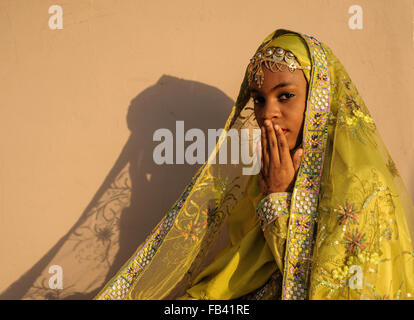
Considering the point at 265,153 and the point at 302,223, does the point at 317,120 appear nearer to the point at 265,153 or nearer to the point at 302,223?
the point at 265,153

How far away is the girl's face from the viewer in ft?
4.51

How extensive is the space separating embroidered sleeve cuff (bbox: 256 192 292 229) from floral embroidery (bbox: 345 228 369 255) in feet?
0.76

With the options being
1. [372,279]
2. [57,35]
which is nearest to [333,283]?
[372,279]

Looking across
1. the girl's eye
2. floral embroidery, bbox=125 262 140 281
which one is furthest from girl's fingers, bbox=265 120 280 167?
floral embroidery, bbox=125 262 140 281

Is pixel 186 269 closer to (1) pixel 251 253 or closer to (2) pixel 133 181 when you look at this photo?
(1) pixel 251 253

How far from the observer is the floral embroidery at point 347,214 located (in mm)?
1157

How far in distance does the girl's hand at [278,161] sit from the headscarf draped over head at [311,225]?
0.15 feet

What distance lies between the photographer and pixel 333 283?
44.4 inches

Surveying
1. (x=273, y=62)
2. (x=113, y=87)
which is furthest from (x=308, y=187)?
(x=113, y=87)

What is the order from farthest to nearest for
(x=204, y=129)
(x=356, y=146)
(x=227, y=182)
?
(x=204, y=129) < (x=227, y=182) < (x=356, y=146)

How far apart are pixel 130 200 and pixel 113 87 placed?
2.08 ft

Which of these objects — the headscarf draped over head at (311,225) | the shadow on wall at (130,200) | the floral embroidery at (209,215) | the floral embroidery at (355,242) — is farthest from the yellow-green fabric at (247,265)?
the shadow on wall at (130,200)

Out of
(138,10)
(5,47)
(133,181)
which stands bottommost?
(133,181)
